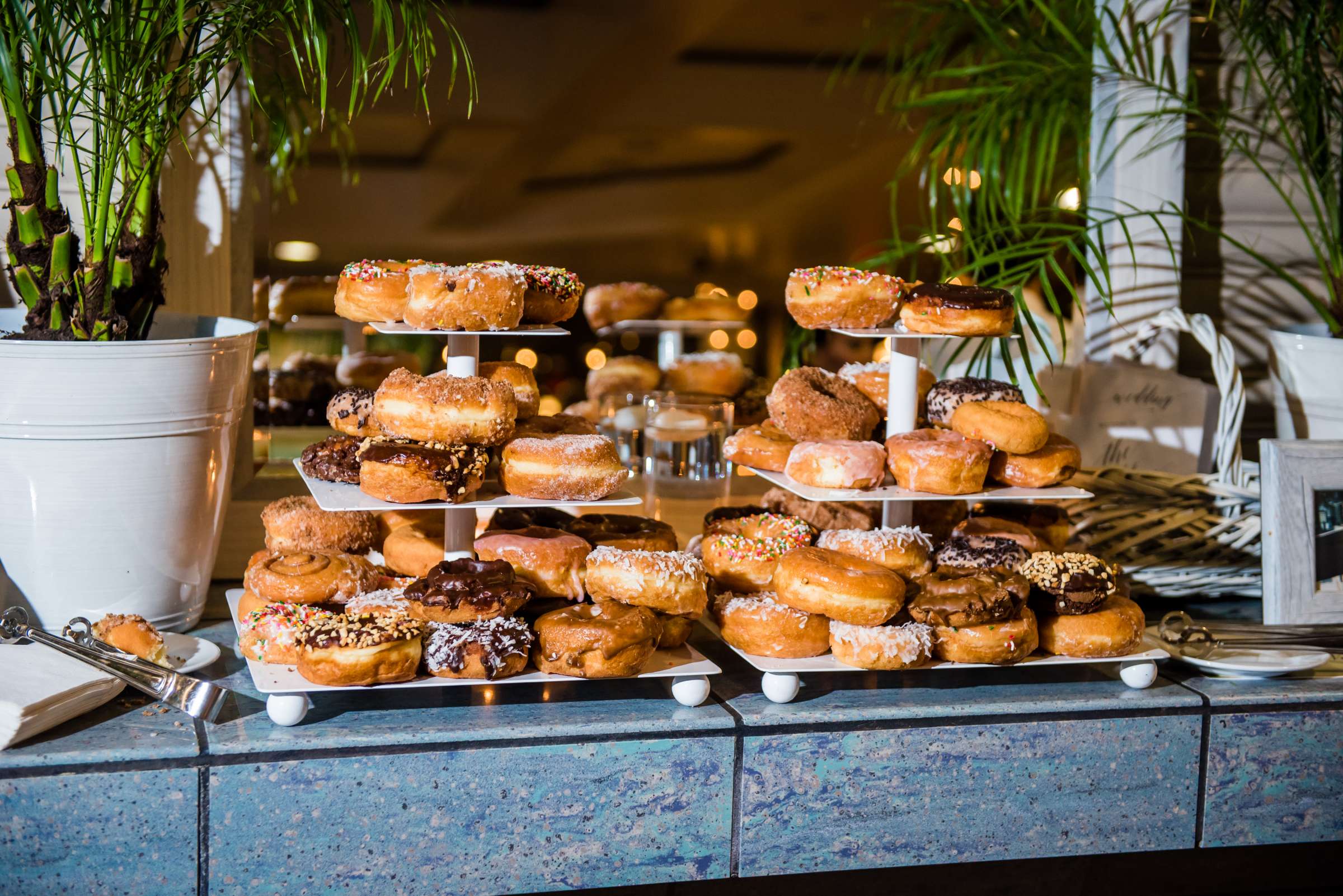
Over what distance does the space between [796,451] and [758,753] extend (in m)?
0.46

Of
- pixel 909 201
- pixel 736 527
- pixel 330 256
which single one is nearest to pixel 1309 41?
pixel 909 201

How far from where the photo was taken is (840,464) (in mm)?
1755

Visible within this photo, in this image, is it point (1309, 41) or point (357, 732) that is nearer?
point (357, 732)

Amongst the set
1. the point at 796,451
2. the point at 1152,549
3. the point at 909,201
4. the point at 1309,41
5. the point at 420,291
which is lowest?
the point at 1152,549

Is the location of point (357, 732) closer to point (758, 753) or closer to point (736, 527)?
point (758, 753)

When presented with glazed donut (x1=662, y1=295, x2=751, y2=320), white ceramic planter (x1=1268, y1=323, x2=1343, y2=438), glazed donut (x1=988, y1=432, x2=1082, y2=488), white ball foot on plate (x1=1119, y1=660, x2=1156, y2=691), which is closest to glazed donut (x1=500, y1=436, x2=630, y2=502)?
glazed donut (x1=988, y1=432, x2=1082, y2=488)

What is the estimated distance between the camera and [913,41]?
2.94 m

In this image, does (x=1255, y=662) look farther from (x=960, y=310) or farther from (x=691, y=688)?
(x=691, y=688)

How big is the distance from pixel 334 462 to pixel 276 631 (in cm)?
27

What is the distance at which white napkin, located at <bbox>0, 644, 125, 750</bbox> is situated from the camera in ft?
4.77

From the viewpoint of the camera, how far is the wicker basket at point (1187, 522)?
2230mm

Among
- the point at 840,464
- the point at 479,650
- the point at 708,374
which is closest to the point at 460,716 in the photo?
the point at 479,650

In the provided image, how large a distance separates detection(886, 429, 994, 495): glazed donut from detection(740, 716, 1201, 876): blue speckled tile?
13.8 inches

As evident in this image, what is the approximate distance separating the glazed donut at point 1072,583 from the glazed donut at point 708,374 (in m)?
1.18
